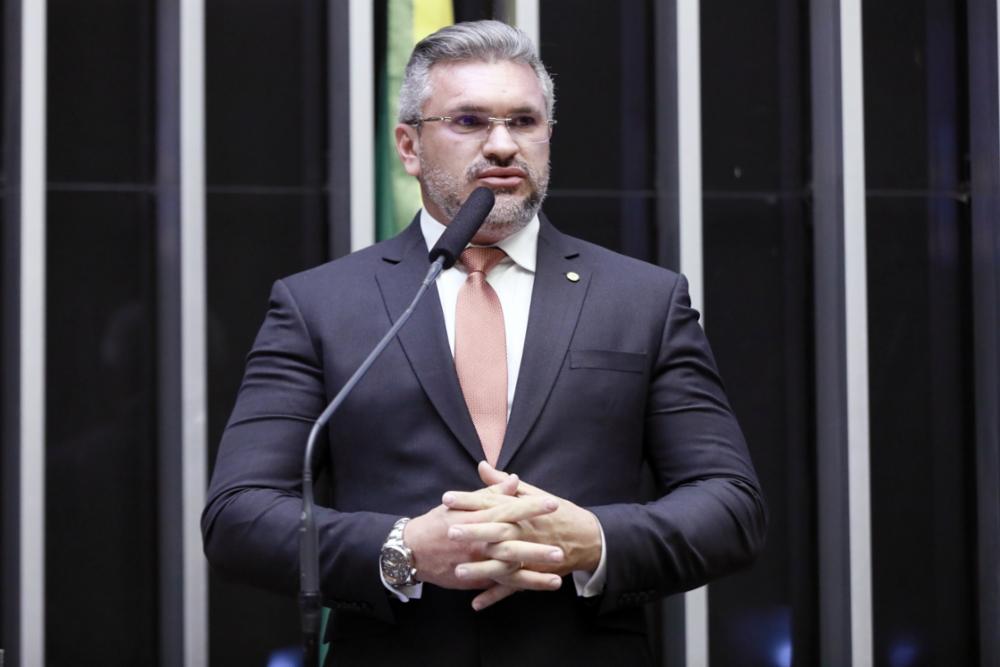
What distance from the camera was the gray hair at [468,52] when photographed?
2178 mm

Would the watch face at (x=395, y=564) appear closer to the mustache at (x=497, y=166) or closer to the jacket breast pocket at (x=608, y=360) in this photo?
the jacket breast pocket at (x=608, y=360)

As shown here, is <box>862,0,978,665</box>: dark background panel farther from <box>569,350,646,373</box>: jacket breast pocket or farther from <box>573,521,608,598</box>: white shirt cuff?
<box>573,521,608,598</box>: white shirt cuff

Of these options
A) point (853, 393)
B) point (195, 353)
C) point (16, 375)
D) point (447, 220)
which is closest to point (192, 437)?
point (195, 353)

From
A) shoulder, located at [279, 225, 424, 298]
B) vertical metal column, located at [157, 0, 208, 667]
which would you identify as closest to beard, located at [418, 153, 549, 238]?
shoulder, located at [279, 225, 424, 298]

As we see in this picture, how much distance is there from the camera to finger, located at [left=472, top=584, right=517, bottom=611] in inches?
72.4

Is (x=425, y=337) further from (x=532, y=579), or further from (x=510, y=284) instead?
(x=532, y=579)

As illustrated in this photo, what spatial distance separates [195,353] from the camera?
186 inches

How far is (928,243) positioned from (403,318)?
153 inches

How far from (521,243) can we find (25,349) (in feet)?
9.61

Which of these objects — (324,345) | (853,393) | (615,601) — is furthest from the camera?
(853,393)

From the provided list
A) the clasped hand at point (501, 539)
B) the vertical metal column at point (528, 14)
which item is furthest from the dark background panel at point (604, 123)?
the clasped hand at point (501, 539)

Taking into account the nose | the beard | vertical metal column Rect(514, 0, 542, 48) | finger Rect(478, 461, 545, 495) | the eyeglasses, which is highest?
vertical metal column Rect(514, 0, 542, 48)

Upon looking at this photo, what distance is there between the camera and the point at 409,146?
2.30 m

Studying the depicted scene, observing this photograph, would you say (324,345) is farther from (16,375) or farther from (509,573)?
(16,375)
